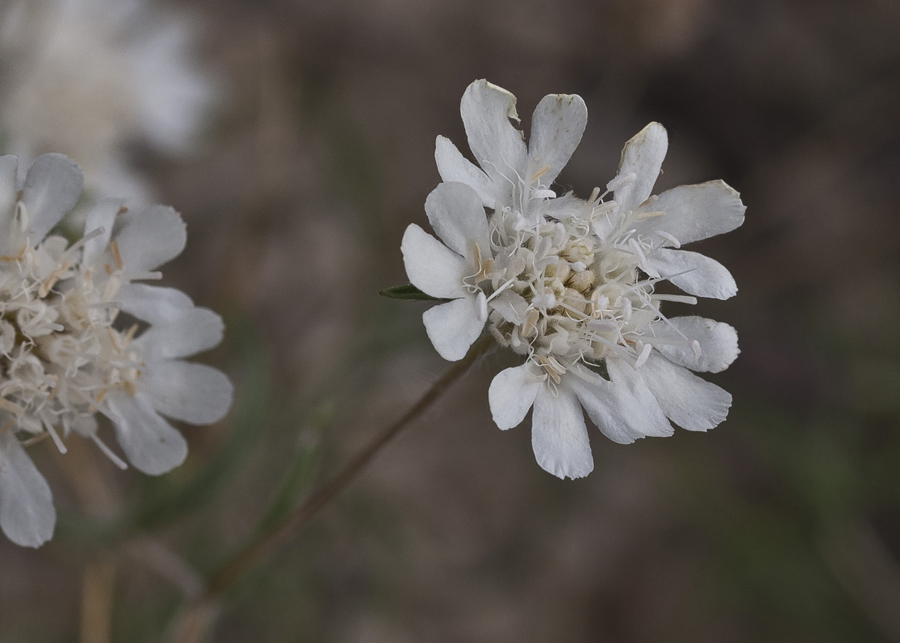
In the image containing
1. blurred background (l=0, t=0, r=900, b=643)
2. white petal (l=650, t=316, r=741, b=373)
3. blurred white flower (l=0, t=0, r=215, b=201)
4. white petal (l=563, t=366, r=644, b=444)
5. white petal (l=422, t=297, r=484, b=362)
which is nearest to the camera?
white petal (l=422, t=297, r=484, b=362)

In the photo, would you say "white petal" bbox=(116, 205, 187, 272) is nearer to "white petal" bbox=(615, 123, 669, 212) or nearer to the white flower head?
the white flower head

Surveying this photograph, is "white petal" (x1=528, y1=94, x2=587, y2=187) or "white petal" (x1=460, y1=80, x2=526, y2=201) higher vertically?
"white petal" (x1=528, y1=94, x2=587, y2=187)

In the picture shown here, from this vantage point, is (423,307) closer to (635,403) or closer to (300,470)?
(300,470)

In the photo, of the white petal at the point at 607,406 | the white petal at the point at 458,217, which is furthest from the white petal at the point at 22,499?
the white petal at the point at 607,406

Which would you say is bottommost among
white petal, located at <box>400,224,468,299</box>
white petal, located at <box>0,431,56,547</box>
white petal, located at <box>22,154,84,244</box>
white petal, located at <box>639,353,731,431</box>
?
white petal, located at <box>0,431,56,547</box>

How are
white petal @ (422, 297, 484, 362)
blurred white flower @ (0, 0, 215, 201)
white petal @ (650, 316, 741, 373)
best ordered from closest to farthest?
white petal @ (422, 297, 484, 362) → white petal @ (650, 316, 741, 373) → blurred white flower @ (0, 0, 215, 201)

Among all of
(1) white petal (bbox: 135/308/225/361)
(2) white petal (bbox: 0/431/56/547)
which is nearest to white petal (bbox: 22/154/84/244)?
(1) white petal (bbox: 135/308/225/361)

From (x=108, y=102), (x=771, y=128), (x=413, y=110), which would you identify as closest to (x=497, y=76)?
(x=413, y=110)
